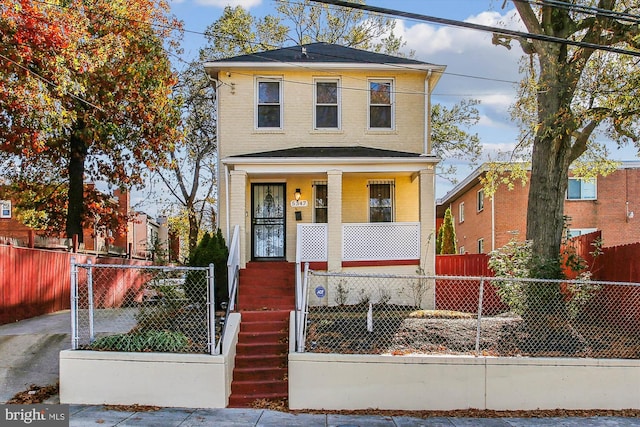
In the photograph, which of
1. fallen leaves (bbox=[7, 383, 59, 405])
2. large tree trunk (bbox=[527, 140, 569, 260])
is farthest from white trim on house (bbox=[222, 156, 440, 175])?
fallen leaves (bbox=[7, 383, 59, 405])

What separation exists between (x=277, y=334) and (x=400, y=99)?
796 cm

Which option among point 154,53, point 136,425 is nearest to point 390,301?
point 136,425

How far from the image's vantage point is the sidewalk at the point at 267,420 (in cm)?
730

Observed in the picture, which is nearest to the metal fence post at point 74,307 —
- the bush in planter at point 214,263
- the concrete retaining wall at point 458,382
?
the concrete retaining wall at point 458,382

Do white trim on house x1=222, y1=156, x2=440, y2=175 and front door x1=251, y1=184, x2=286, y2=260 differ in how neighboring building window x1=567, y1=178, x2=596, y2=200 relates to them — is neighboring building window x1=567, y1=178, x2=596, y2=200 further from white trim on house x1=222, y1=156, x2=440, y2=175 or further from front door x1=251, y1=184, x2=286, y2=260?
front door x1=251, y1=184, x2=286, y2=260

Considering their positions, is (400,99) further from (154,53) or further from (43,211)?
(43,211)

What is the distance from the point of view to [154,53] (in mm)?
19719

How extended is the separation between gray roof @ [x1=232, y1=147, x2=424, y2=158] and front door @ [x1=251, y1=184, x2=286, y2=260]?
115 centimetres

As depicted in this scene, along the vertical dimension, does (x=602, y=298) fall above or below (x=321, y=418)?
above

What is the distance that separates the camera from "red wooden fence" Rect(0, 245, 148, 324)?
1150 centimetres

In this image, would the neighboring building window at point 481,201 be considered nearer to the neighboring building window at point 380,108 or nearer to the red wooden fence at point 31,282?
the neighboring building window at point 380,108

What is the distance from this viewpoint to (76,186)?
19.7 m

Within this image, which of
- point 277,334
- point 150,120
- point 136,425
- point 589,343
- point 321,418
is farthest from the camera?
point 150,120

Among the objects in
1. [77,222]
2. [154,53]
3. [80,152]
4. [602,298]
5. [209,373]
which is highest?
[154,53]
